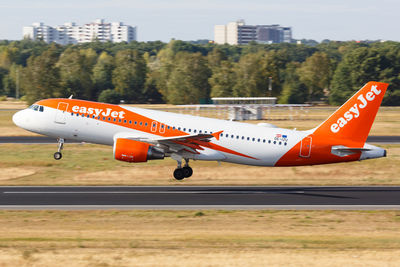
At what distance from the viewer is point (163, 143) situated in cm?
4028

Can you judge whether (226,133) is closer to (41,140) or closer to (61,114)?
(61,114)

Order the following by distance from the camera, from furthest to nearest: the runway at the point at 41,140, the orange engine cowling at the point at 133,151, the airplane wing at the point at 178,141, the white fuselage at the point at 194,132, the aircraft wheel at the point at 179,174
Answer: the runway at the point at 41,140 → the aircraft wheel at the point at 179,174 → the white fuselage at the point at 194,132 → the airplane wing at the point at 178,141 → the orange engine cowling at the point at 133,151

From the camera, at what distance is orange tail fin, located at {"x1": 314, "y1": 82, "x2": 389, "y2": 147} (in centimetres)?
4012

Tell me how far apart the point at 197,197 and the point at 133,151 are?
534cm

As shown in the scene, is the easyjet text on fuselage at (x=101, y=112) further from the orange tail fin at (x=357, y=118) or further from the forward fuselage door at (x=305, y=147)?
the orange tail fin at (x=357, y=118)

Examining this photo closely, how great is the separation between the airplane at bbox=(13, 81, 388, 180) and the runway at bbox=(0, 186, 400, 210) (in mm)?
2487

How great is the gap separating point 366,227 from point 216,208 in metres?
9.06

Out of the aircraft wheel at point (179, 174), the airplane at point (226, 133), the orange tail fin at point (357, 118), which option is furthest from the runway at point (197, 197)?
the orange tail fin at point (357, 118)

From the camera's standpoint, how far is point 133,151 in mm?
39031

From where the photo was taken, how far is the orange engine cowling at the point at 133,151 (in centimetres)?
3900

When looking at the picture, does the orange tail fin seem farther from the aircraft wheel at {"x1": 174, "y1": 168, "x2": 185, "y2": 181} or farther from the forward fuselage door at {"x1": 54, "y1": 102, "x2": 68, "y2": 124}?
the forward fuselage door at {"x1": 54, "y1": 102, "x2": 68, "y2": 124}

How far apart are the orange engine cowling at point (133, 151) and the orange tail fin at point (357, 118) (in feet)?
39.0

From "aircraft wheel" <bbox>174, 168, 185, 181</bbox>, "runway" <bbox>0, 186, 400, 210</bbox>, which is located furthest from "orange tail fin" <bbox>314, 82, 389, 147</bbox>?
"aircraft wheel" <bbox>174, 168, 185, 181</bbox>

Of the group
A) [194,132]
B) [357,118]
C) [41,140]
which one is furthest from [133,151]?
[41,140]
